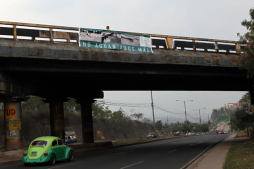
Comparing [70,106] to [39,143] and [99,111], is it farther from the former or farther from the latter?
[39,143]

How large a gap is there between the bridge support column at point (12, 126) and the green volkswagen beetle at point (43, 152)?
19.9 ft

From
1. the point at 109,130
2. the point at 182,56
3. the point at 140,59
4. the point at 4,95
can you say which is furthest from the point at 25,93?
the point at 109,130

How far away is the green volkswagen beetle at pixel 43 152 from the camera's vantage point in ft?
49.8

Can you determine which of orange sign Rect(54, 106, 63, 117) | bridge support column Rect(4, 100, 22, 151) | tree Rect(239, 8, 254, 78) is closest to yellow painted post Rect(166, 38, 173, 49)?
tree Rect(239, 8, 254, 78)

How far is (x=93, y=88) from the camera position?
33125mm

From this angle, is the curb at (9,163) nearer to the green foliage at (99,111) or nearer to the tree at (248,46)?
the tree at (248,46)

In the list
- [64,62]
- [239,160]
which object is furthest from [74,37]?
[239,160]

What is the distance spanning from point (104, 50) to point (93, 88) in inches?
485

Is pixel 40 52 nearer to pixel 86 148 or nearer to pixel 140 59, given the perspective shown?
pixel 140 59

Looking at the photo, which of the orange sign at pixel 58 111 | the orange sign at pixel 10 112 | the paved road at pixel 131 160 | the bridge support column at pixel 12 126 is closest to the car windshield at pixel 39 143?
the paved road at pixel 131 160

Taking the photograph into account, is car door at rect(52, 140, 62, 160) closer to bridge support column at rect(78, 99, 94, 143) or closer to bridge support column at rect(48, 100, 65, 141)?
bridge support column at rect(48, 100, 65, 141)

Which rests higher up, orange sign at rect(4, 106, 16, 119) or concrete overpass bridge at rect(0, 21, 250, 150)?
concrete overpass bridge at rect(0, 21, 250, 150)

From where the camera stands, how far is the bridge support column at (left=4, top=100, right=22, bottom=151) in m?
21.2

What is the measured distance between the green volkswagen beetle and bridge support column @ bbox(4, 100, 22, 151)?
605 centimetres
